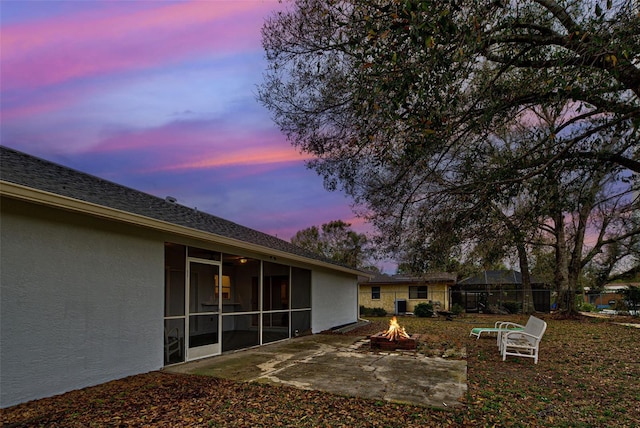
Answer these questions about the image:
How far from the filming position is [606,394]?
229 inches

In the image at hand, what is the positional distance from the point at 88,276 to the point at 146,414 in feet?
7.60

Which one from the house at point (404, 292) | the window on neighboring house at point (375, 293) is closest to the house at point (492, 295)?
the house at point (404, 292)

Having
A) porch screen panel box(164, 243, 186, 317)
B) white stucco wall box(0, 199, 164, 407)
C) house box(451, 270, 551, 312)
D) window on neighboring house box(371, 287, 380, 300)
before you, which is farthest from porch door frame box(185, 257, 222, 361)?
house box(451, 270, 551, 312)

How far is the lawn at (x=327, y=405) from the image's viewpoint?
4.38m

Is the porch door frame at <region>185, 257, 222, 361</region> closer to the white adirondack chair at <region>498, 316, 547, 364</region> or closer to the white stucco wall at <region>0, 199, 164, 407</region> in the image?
the white stucco wall at <region>0, 199, 164, 407</region>

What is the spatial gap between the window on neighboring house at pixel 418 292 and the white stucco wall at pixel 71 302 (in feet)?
70.1

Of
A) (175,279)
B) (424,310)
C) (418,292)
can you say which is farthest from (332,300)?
(418,292)

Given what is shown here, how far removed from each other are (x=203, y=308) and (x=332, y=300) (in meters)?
7.93

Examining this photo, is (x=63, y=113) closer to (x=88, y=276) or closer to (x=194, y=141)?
(x=194, y=141)

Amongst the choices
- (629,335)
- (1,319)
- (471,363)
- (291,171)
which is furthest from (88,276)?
(629,335)

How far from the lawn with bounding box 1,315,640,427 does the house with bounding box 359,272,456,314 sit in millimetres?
17930

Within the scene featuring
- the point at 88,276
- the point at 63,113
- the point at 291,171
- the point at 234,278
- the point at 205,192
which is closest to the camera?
the point at 88,276

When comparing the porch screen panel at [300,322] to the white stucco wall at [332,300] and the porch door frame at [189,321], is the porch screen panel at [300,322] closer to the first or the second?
the white stucco wall at [332,300]

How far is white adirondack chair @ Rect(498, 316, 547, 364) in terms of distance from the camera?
7900 mm
